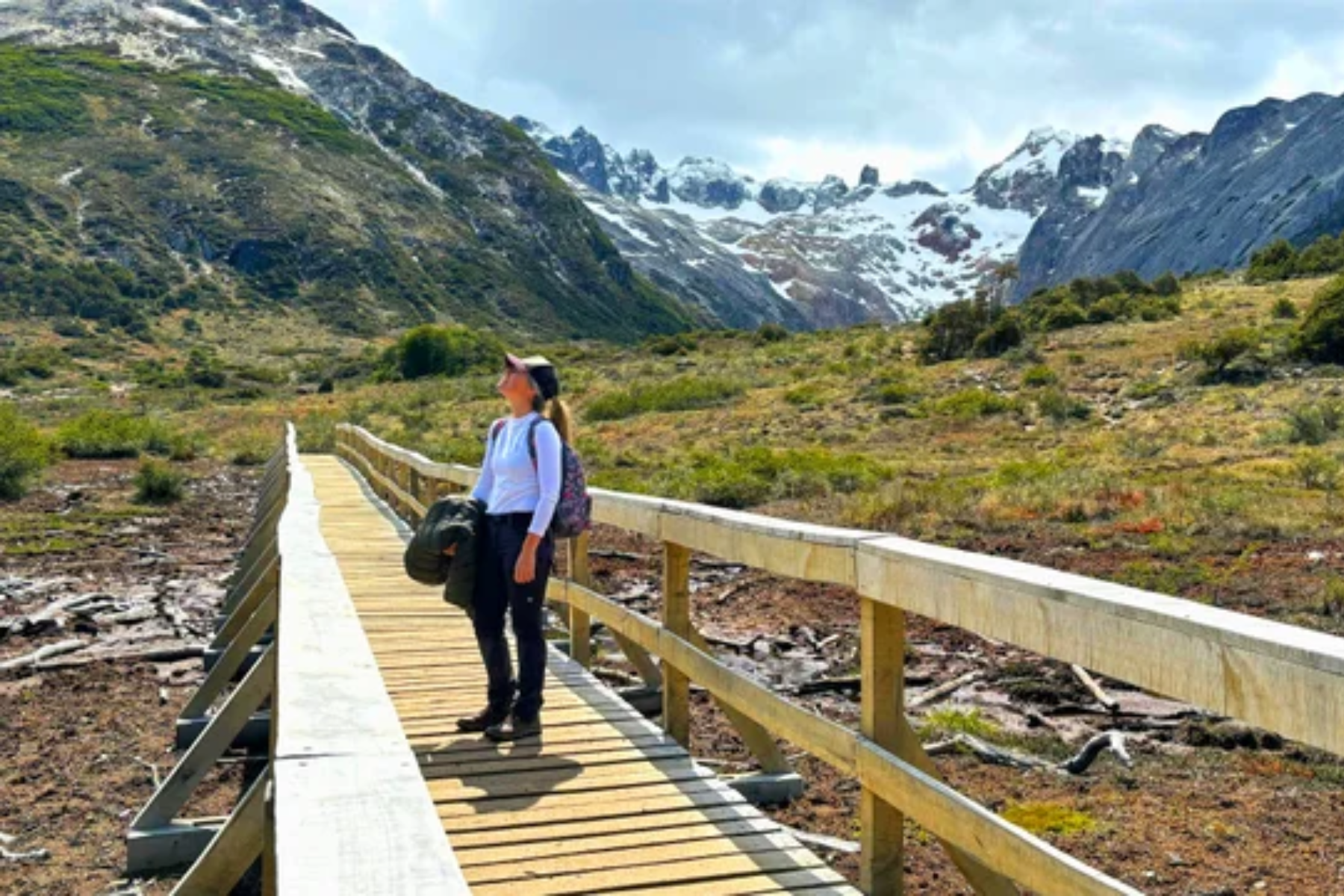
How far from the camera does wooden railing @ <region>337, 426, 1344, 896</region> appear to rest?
1.89 metres

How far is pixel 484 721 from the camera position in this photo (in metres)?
4.91

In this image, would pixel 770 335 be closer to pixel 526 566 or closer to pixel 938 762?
pixel 938 762

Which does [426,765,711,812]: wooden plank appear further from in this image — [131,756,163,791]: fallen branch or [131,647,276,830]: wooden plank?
[131,756,163,791]: fallen branch

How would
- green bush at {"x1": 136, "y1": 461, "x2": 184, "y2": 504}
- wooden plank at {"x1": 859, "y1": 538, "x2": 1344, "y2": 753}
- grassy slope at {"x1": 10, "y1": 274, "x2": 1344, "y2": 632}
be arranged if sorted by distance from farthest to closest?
green bush at {"x1": 136, "y1": 461, "x2": 184, "y2": 504} < grassy slope at {"x1": 10, "y1": 274, "x2": 1344, "y2": 632} < wooden plank at {"x1": 859, "y1": 538, "x2": 1344, "y2": 753}

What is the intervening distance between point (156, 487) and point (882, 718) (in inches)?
726

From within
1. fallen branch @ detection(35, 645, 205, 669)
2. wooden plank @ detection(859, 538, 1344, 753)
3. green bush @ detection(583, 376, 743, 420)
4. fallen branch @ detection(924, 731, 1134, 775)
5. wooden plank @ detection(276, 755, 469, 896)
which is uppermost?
green bush @ detection(583, 376, 743, 420)

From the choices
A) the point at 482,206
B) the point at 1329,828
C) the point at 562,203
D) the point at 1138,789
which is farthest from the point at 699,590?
the point at 562,203

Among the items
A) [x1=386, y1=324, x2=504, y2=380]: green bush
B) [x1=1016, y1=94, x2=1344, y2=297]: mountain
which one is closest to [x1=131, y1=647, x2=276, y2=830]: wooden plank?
[x1=386, y1=324, x2=504, y2=380]: green bush

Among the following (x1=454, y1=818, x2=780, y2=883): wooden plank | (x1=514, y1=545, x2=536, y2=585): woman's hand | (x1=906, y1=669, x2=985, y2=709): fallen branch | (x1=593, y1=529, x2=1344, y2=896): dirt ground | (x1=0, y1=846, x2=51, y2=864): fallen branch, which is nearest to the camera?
(x1=454, y1=818, x2=780, y2=883): wooden plank

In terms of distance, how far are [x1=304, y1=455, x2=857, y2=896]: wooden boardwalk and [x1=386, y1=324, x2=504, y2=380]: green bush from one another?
52.5 m

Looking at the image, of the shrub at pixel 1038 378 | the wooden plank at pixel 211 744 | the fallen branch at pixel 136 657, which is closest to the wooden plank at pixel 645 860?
the wooden plank at pixel 211 744

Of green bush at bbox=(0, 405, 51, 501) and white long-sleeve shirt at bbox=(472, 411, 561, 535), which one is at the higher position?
white long-sleeve shirt at bbox=(472, 411, 561, 535)

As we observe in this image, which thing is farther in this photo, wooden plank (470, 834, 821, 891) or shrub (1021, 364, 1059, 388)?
shrub (1021, 364, 1059, 388)

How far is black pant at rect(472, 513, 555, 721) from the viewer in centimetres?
498
